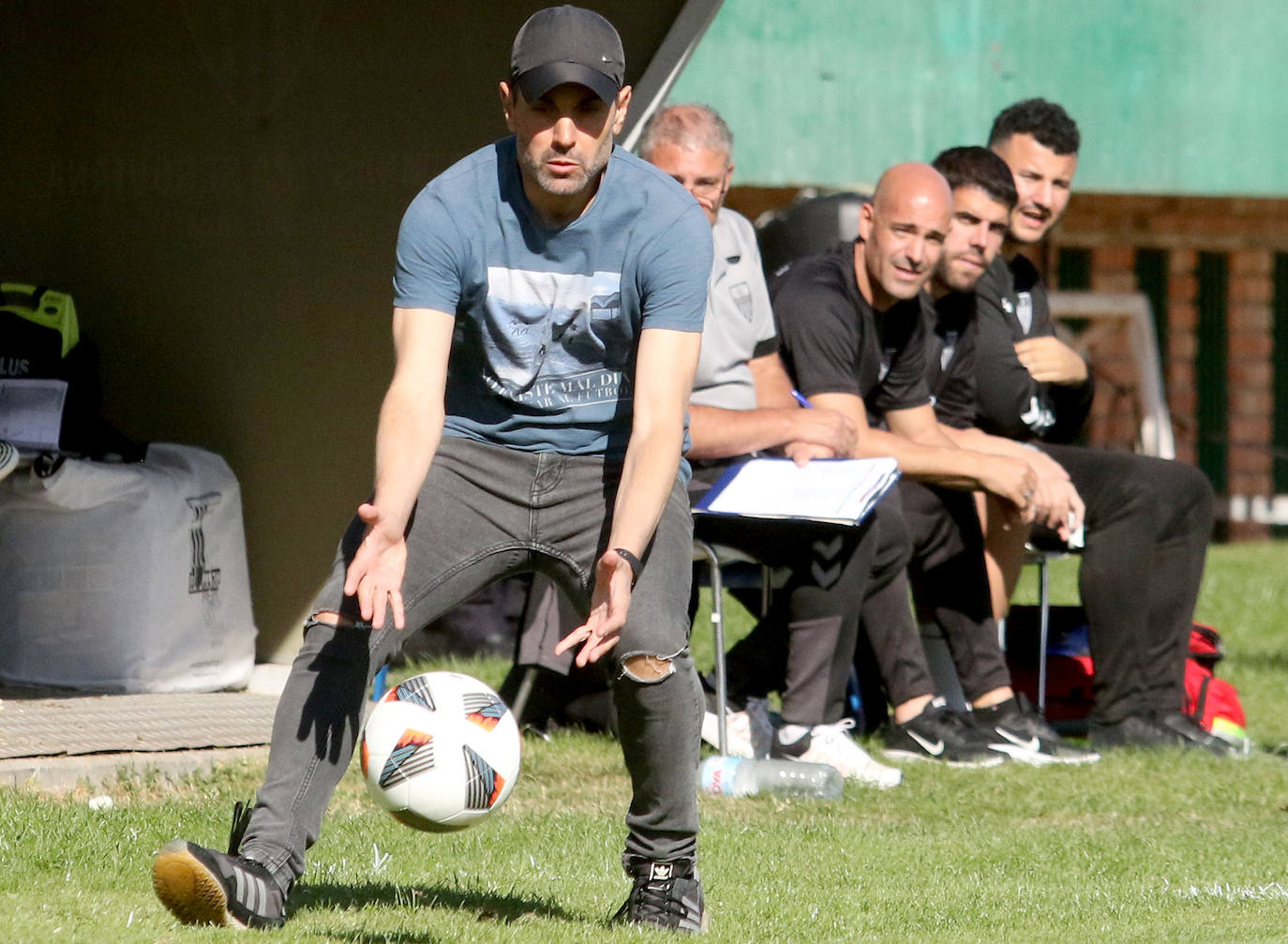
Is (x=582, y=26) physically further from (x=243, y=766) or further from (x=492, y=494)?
(x=243, y=766)

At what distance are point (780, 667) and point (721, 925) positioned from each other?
2.76 meters

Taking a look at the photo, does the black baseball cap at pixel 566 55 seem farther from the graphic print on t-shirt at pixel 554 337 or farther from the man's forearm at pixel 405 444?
the man's forearm at pixel 405 444

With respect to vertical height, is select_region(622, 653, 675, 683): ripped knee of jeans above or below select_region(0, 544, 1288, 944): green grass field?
above

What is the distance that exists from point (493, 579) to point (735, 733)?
8.37 feet

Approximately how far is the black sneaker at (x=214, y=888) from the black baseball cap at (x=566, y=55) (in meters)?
1.54

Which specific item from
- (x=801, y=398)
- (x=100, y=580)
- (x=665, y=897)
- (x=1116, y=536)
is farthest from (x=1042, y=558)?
(x=665, y=897)

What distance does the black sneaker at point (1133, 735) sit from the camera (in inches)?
266

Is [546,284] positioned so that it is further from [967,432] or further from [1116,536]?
[1116,536]

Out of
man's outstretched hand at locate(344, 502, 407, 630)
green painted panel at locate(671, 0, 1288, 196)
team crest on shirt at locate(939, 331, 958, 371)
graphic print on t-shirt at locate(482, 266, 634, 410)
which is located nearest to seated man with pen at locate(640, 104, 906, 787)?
team crest on shirt at locate(939, 331, 958, 371)

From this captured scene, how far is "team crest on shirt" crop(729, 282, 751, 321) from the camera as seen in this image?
6316 millimetres

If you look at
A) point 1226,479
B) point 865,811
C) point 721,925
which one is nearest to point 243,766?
→ point 865,811

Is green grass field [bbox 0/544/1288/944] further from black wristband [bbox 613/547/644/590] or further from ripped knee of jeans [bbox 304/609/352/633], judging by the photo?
black wristband [bbox 613/547/644/590]

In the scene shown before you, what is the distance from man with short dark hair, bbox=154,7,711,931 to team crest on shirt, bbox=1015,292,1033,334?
397 centimetres

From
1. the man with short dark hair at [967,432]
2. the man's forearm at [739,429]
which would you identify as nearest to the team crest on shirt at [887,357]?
the man with short dark hair at [967,432]
